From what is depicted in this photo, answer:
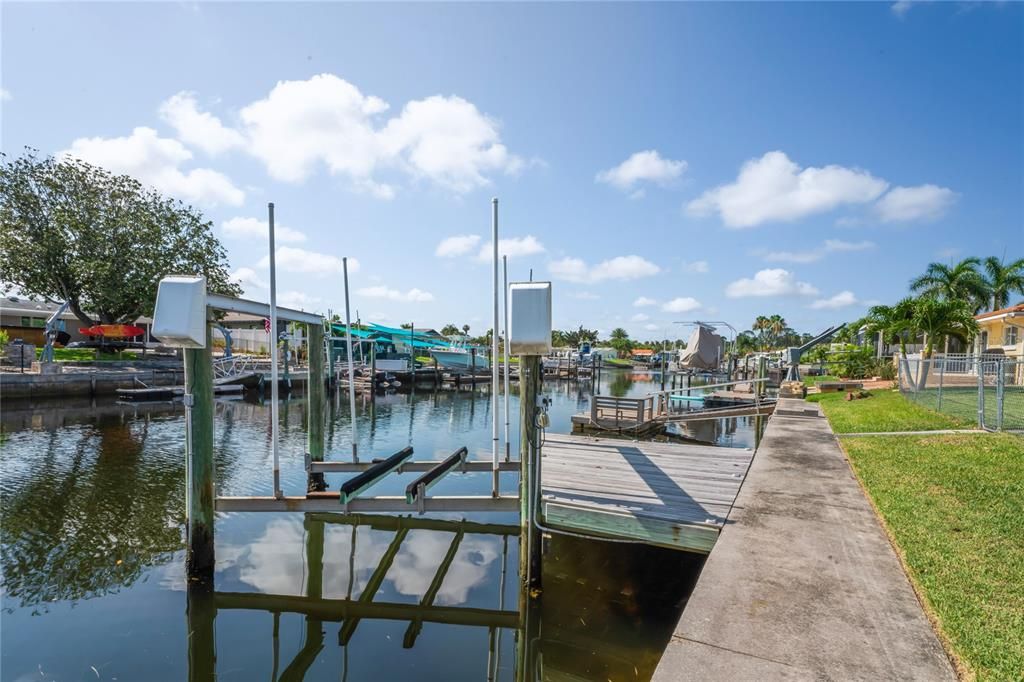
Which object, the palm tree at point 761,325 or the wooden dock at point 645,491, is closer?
the wooden dock at point 645,491

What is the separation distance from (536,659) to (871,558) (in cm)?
335

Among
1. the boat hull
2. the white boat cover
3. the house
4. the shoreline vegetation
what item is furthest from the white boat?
the shoreline vegetation

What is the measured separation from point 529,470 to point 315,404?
5.74 meters

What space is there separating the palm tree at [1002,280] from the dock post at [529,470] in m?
44.5

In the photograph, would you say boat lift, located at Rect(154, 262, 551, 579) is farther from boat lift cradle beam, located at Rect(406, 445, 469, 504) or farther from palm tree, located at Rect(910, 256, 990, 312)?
palm tree, located at Rect(910, 256, 990, 312)

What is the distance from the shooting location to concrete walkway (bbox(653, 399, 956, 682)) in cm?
296

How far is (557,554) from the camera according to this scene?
779 centimetres

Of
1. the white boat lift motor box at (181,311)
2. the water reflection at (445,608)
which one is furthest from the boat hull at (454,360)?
the white boat lift motor box at (181,311)

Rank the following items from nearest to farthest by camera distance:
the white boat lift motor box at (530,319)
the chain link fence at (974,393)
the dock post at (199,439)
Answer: the white boat lift motor box at (530,319)
the dock post at (199,439)
the chain link fence at (974,393)

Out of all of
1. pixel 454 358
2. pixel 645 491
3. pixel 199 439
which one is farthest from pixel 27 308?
pixel 645 491

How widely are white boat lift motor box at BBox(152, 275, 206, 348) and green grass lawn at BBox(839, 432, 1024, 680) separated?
7159 millimetres

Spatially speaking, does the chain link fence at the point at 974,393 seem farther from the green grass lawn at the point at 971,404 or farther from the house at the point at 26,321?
the house at the point at 26,321

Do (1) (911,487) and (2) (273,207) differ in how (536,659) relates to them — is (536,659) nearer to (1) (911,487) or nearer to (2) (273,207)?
(1) (911,487)

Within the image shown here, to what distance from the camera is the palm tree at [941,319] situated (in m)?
20.8
